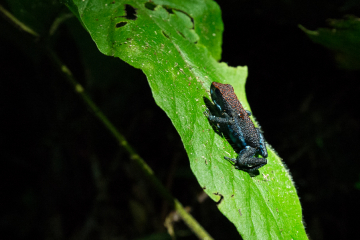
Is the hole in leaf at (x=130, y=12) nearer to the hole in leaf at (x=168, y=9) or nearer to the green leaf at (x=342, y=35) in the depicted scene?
the hole in leaf at (x=168, y=9)

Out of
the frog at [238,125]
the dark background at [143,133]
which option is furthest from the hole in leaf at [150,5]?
the dark background at [143,133]

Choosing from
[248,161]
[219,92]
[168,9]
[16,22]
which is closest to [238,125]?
[219,92]

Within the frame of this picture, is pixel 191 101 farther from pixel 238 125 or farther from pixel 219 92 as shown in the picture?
pixel 238 125

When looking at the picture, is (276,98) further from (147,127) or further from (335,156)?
(147,127)

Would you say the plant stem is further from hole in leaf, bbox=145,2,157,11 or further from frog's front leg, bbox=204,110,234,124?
frog's front leg, bbox=204,110,234,124

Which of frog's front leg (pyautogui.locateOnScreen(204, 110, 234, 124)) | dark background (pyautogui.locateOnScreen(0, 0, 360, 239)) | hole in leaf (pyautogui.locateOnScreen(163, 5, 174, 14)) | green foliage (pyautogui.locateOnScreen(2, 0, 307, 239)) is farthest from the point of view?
dark background (pyautogui.locateOnScreen(0, 0, 360, 239))

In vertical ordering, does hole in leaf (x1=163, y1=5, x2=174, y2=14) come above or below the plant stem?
above

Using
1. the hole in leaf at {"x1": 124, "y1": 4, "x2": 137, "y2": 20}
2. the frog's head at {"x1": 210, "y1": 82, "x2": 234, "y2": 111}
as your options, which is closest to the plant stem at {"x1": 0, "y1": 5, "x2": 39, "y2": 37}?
the hole in leaf at {"x1": 124, "y1": 4, "x2": 137, "y2": 20}

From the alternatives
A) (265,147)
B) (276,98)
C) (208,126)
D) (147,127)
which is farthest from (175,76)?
(276,98)
